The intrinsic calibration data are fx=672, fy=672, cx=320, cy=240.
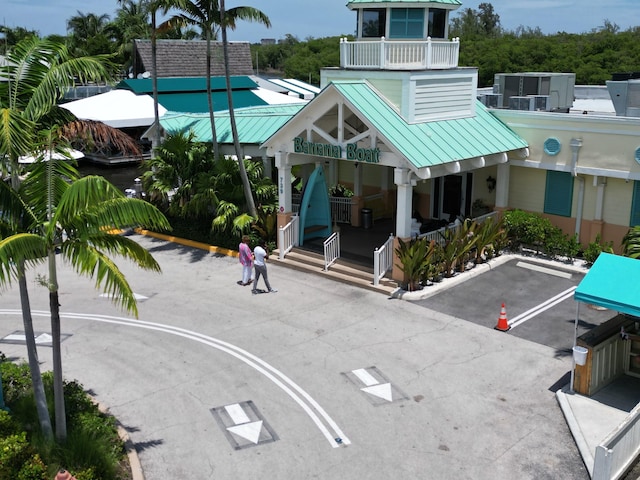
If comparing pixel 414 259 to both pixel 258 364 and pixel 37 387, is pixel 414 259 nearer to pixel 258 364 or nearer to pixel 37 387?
pixel 258 364

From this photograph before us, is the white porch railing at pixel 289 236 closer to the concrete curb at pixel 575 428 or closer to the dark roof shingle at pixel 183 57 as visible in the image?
the concrete curb at pixel 575 428

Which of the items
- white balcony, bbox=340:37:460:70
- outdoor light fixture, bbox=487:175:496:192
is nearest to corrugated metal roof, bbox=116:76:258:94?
white balcony, bbox=340:37:460:70

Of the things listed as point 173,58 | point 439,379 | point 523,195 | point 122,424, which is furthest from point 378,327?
point 173,58

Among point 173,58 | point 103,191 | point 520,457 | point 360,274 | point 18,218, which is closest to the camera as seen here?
point 103,191

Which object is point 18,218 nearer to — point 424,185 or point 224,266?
point 224,266

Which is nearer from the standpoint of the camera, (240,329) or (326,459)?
(326,459)

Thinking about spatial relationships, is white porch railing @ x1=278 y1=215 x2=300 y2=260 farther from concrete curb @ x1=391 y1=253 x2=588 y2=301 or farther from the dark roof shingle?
the dark roof shingle

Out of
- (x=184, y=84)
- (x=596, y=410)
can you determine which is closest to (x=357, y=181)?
(x=596, y=410)
